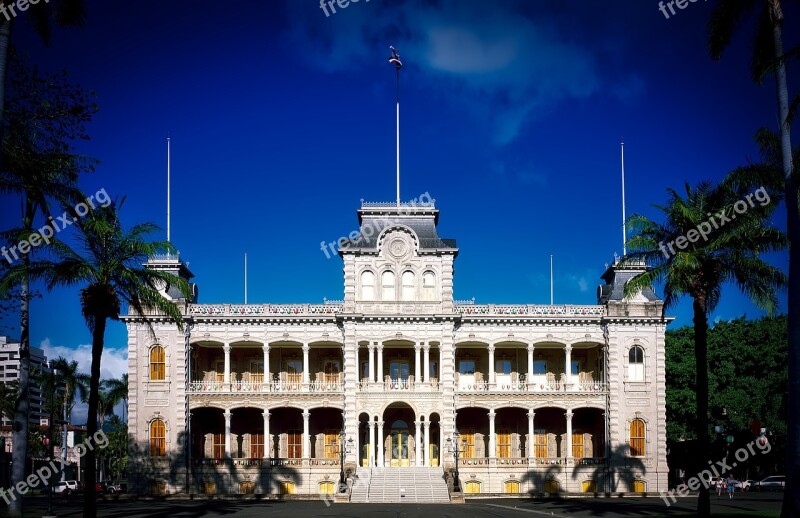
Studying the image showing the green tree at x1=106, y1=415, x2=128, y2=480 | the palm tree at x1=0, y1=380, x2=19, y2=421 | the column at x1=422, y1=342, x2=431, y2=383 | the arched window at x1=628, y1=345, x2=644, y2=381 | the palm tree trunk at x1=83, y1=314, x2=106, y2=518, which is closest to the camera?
the palm tree trunk at x1=83, y1=314, x2=106, y2=518

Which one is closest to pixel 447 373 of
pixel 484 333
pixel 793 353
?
pixel 484 333

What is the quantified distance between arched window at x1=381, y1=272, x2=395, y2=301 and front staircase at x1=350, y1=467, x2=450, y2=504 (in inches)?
409

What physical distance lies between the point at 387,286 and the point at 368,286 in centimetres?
117

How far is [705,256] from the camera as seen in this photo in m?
35.6

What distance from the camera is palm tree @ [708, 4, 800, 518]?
83.3 feet

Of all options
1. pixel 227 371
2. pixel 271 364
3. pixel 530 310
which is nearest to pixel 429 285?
pixel 530 310

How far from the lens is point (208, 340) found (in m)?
57.0

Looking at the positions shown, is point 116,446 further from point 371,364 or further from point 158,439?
point 371,364

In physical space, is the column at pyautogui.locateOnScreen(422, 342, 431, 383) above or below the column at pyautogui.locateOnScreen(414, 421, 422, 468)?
above

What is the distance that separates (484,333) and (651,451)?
1250 centimetres

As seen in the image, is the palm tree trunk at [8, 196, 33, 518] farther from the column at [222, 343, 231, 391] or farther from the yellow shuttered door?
the yellow shuttered door

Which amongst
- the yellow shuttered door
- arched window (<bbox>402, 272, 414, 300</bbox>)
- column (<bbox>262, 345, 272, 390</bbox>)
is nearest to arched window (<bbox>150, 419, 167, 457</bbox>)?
column (<bbox>262, 345, 272, 390</bbox>)

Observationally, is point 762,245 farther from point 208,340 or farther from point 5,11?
point 208,340

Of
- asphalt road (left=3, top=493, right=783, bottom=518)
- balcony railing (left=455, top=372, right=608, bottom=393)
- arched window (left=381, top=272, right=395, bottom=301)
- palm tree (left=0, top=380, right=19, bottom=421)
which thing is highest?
arched window (left=381, top=272, right=395, bottom=301)
